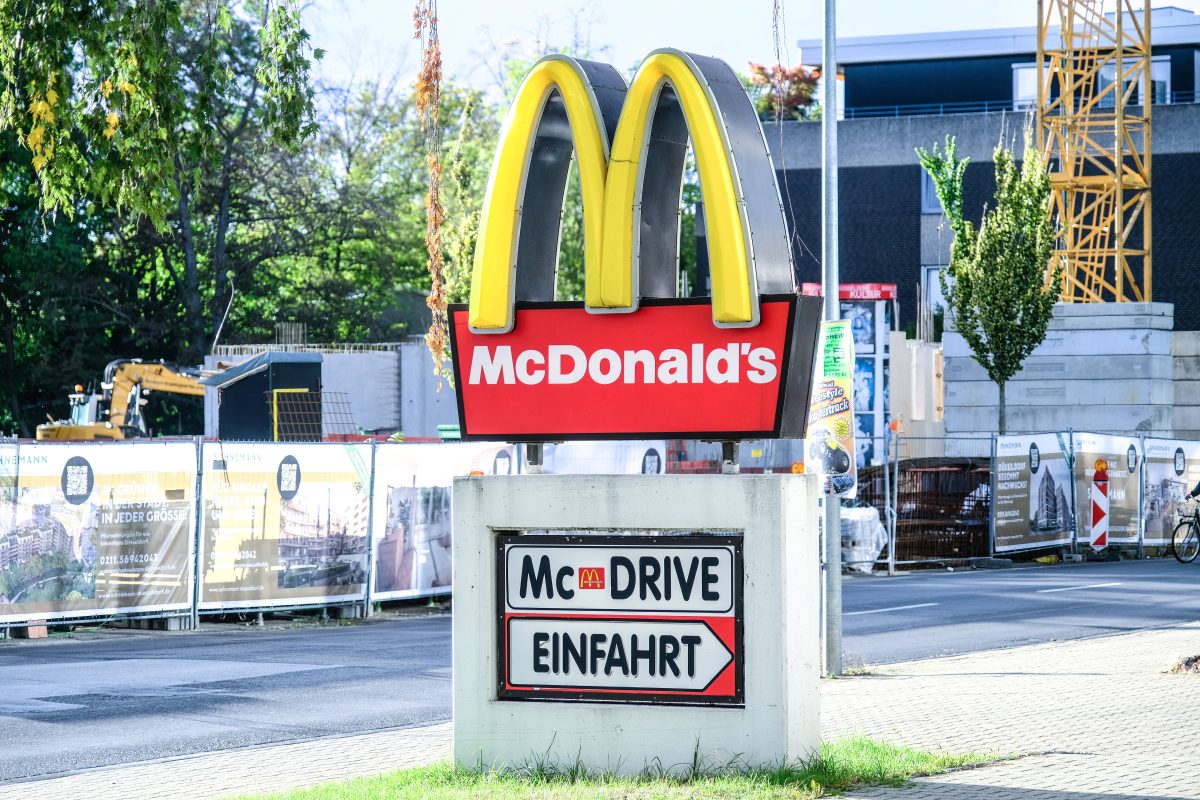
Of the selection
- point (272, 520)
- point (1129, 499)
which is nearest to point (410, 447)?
point (272, 520)

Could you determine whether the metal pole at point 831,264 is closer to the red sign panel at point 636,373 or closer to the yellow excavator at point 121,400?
the red sign panel at point 636,373

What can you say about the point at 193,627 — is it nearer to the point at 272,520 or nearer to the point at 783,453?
the point at 272,520

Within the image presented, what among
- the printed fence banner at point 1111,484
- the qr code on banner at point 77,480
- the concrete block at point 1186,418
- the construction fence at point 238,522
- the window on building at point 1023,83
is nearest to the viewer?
the construction fence at point 238,522

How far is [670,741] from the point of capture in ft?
26.5

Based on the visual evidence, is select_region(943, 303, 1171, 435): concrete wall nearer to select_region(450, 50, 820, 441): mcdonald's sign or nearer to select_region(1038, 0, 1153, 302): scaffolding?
select_region(1038, 0, 1153, 302): scaffolding

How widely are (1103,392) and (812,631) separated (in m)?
32.2

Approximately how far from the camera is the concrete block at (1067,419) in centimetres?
3838

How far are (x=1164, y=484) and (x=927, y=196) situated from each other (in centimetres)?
2663

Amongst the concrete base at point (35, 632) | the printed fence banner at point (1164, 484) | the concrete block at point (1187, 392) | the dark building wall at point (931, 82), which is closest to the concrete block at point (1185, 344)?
the concrete block at point (1187, 392)

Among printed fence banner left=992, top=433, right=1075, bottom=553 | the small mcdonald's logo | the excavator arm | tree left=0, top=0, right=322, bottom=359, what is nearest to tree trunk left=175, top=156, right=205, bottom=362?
the excavator arm

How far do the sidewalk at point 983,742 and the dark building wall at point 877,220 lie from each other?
4423 cm

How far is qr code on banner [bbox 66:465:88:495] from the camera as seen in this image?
56.7 ft

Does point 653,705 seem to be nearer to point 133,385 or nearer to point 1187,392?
point 133,385

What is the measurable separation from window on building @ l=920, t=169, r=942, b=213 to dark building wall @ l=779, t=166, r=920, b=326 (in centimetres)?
17
